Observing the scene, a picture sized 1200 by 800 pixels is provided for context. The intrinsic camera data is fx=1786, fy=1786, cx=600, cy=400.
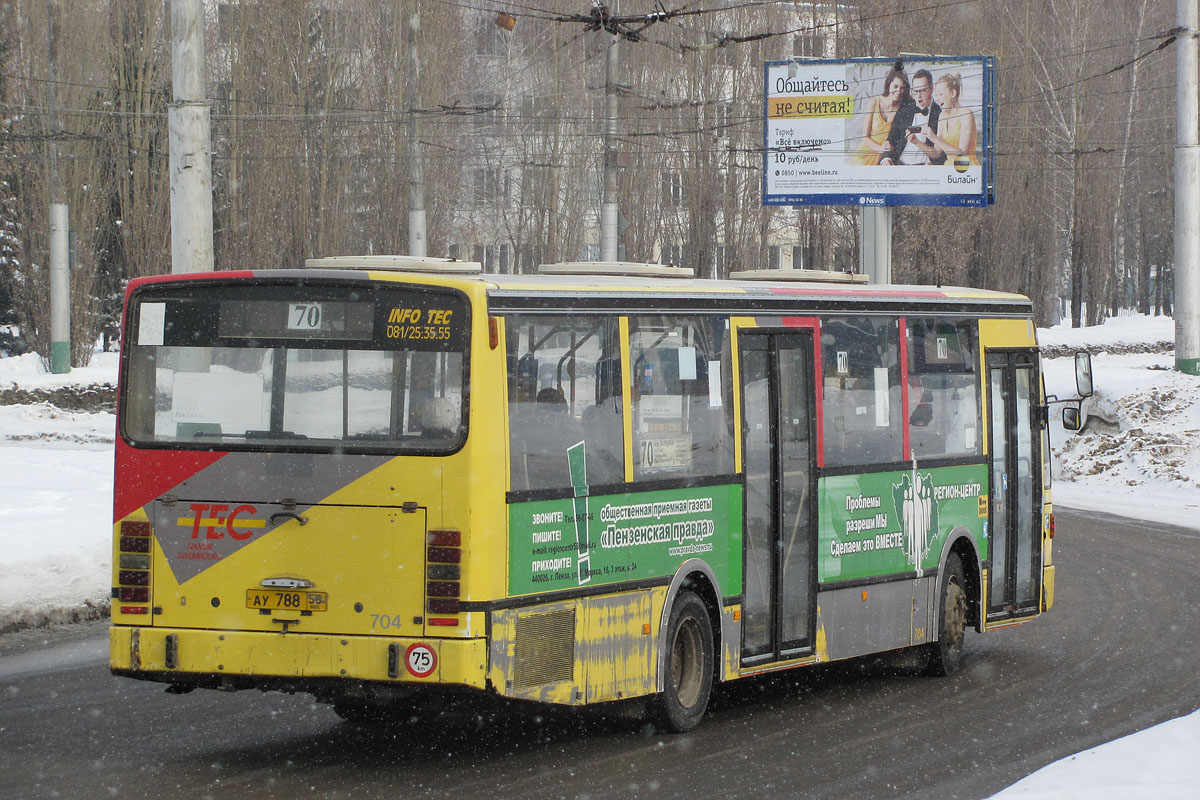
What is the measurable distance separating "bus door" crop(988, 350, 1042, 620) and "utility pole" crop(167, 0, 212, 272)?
7.10 m

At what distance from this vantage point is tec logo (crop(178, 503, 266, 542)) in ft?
27.7

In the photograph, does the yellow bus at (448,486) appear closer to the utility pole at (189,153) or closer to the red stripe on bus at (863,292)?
the red stripe on bus at (863,292)

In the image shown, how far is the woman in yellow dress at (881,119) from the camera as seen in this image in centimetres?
3509

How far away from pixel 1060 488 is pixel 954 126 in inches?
368

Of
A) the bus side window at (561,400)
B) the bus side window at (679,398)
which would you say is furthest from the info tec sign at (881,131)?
the bus side window at (561,400)

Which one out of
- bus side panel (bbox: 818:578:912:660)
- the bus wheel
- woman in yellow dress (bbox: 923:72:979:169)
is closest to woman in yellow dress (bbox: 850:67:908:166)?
woman in yellow dress (bbox: 923:72:979:169)

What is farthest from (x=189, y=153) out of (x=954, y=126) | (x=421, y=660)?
(x=954, y=126)

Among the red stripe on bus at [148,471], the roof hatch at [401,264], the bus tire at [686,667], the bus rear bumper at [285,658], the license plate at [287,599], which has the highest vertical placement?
the roof hatch at [401,264]

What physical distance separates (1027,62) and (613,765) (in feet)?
196

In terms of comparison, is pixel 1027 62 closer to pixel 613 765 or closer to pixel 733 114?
pixel 733 114

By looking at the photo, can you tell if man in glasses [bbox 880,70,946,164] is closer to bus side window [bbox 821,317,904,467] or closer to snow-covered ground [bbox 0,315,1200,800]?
snow-covered ground [bbox 0,315,1200,800]

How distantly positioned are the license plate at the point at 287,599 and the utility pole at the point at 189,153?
7968 millimetres

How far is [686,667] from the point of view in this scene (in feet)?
32.1

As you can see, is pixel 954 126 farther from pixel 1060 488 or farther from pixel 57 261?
pixel 57 261
